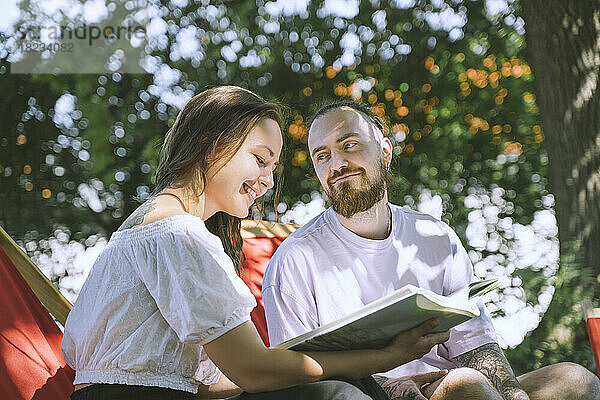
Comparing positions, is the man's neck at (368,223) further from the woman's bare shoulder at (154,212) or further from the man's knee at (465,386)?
the woman's bare shoulder at (154,212)

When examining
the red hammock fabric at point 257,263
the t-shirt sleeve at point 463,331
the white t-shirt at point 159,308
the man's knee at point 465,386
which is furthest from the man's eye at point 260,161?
the red hammock fabric at point 257,263

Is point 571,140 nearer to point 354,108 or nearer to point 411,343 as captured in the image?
point 354,108

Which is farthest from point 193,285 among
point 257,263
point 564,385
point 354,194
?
point 257,263

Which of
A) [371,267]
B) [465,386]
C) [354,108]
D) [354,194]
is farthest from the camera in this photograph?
[354,108]

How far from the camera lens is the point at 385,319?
1315mm

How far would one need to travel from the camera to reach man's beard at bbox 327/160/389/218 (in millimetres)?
2254

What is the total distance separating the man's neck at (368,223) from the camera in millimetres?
2270

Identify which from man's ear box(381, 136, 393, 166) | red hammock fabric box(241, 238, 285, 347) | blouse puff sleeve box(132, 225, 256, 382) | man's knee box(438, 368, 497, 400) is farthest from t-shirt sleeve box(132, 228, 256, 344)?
red hammock fabric box(241, 238, 285, 347)

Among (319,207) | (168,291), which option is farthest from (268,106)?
(319,207)

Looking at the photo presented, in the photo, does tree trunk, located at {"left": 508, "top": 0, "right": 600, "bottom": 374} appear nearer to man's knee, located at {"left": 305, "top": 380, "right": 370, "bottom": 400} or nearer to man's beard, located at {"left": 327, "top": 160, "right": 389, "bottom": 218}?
man's beard, located at {"left": 327, "top": 160, "right": 389, "bottom": 218}

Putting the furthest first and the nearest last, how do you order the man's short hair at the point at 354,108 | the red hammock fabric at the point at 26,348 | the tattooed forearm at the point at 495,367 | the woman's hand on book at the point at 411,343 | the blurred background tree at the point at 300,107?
the blurred background tree at the point at 300,107 < the man's short hair at the point at 354,108 < the tattooed forearm at the point at 495,367 < the red hammock fabric at the point at 26,348 < the woman's hand on book at the point at 411,343

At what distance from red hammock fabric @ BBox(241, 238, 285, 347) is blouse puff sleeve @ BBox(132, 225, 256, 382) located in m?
1.47

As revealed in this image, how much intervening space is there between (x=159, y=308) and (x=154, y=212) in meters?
0.23

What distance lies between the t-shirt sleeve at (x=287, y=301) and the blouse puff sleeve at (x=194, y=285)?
0.70 m
